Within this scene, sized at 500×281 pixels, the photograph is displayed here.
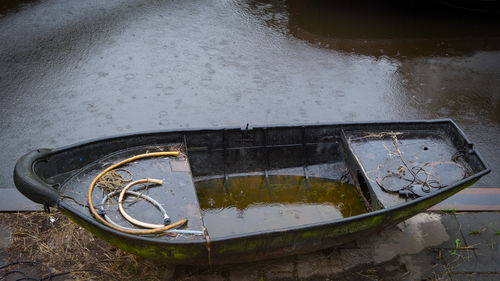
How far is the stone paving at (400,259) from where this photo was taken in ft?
18.0

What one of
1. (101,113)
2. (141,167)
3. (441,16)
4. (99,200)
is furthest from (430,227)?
(441,16)

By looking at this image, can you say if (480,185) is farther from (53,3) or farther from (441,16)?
(53,3)

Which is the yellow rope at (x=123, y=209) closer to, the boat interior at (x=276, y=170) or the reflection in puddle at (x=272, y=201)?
the boat interior at (x=276, y=170)

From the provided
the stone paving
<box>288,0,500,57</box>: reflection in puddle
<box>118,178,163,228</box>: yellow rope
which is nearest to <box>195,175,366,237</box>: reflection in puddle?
Result: the stone paving

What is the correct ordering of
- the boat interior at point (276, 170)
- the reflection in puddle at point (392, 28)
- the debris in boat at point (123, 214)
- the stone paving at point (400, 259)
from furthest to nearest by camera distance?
1. the reflection in puddle at point (392, 28)
2. the stone paving at point (400, 259)
3. the boat interior at point (276, 170)
4. the debris in boat at point (123, 214)

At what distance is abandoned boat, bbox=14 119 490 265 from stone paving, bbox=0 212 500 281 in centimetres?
50

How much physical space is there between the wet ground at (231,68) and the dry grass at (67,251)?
45.0 inches

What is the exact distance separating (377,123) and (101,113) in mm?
5060

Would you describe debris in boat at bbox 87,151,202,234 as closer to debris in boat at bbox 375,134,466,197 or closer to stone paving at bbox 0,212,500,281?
stone paving at bbox 0,212,500,281

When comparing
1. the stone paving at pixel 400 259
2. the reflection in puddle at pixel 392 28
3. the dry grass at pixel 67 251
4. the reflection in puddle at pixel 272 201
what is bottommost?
the stone paving at pixel 400 259

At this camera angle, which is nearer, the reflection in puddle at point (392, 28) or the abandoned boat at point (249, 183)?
the abandoned boat at point (249, 183)

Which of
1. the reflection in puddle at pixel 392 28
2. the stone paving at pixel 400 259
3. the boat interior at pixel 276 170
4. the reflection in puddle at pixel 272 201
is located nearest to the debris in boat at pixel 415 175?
the boat interior at pixel 276 170

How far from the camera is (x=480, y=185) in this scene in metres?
7.02

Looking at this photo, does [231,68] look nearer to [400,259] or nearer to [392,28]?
[392,28]
